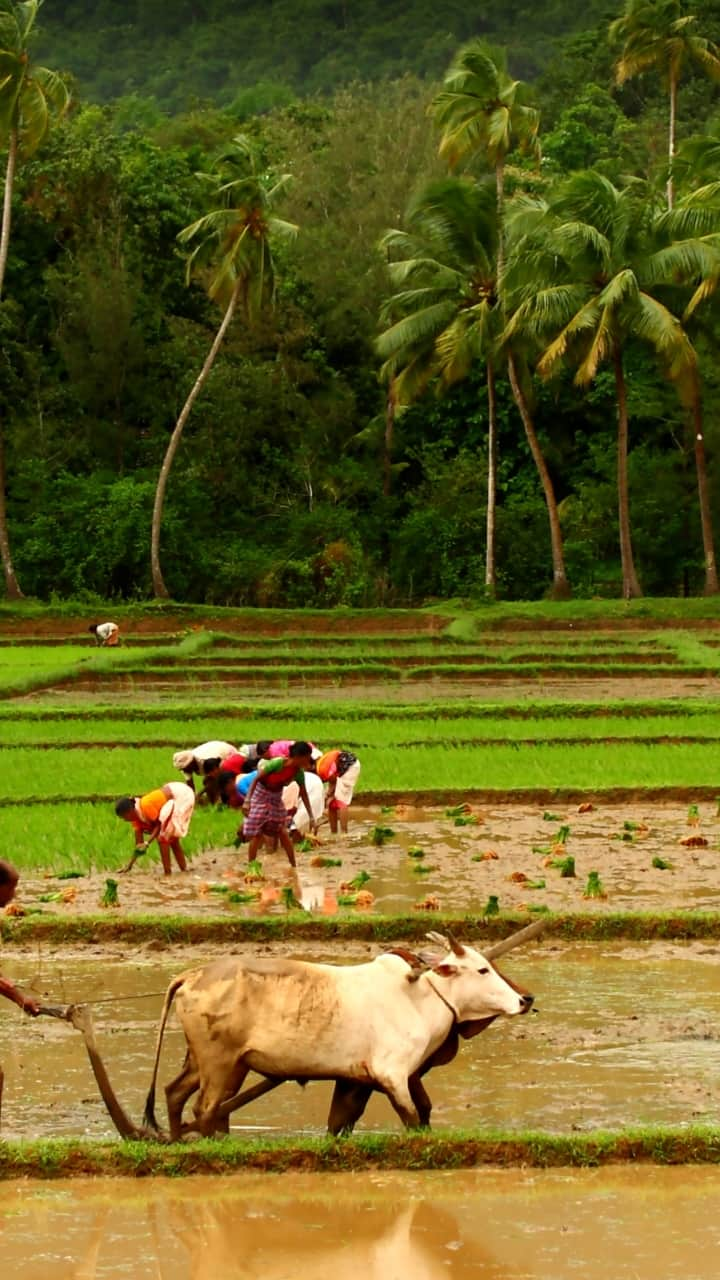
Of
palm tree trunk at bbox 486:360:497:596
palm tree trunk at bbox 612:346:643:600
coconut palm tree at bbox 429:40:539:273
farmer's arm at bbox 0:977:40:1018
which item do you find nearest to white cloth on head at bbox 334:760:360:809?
farmer's arm at bbox 0:977:40:1018

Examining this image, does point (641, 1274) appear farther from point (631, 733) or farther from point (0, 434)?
point (0, 434)

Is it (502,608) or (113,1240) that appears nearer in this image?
(113,1240)

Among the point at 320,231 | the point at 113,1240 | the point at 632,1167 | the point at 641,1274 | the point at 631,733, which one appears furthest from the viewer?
the point at 320,231

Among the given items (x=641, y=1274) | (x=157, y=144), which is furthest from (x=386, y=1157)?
(x=157, y=144)

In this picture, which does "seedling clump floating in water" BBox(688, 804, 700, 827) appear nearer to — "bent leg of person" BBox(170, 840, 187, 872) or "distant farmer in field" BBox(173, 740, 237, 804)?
"distant farmer in field" BBox(173, 740, 237, 804)

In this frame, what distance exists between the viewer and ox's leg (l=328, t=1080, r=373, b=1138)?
259 inches

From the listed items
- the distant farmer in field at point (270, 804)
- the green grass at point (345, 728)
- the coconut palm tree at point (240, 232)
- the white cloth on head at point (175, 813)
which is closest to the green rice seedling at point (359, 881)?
the distant farmer in field at point (270, 804)

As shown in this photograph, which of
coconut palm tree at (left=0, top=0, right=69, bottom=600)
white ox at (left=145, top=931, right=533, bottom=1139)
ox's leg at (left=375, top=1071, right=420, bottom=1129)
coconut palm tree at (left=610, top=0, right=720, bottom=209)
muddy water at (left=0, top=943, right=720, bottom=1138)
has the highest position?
coconut palm tree at (left=610, top=0, right=720, bottom=209)

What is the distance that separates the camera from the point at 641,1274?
5.22 metres

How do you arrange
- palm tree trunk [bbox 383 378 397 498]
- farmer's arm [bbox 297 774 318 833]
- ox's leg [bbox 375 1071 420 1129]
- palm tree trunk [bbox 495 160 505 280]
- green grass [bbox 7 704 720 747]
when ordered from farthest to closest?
palm tree trunk [bbox 383 378 397 498], palm tree trunk [bbox 495 160 505 280], green grass [bbox 7 704 720 747], farmer's arm [bbox 297 774 318 833], ox's leg [bbox 375 1071 420 1129]

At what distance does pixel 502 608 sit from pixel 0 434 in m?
12.5

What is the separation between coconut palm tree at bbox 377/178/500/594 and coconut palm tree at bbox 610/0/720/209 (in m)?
4.21

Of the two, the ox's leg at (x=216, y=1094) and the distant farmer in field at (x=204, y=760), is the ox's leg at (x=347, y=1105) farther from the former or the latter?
the distant farmer in field at (x=204, y=760)

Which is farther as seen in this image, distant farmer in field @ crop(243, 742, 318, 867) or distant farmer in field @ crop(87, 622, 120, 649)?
distant farmer in field @ crop(87, 622, 120, 649)
